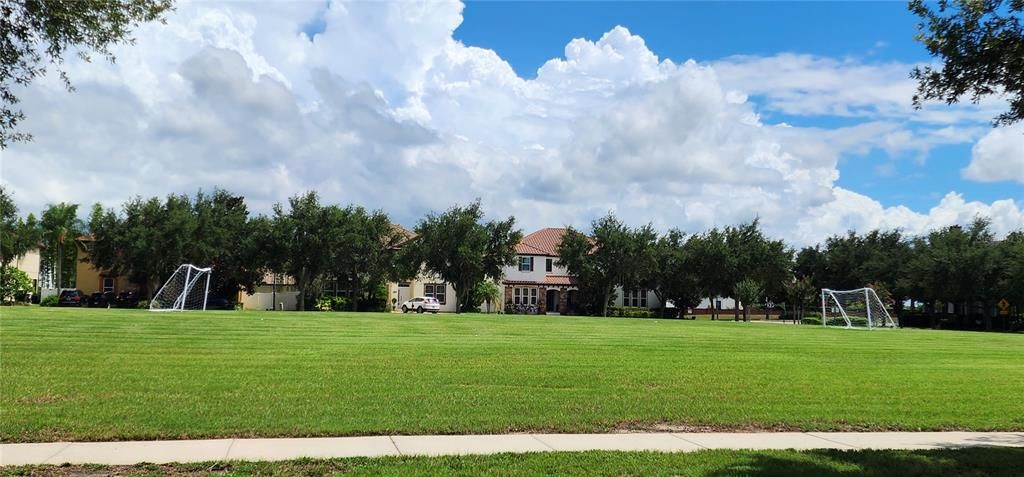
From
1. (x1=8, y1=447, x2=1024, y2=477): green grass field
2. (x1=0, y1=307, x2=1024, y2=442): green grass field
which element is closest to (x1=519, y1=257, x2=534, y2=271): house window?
(x1=0, y1=307, x2=1024, y2=442): green grass field

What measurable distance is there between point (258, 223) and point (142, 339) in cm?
4244

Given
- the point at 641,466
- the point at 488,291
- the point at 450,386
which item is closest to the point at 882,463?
the point at 641,466

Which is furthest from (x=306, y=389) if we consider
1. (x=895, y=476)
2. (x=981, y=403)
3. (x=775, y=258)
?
(x=775, y=258)

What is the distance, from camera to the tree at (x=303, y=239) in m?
58.6

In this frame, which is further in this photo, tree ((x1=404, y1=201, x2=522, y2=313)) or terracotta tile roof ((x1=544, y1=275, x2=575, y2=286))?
terracotta tile roof ((x1=544, y1=275, x2=575, y2=286))

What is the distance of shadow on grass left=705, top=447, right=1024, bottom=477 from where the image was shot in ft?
25.8

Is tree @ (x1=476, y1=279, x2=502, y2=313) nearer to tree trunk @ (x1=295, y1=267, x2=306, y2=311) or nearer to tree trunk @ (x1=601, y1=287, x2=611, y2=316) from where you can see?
tree trunk @ (x1=601, y1=287, x2=611, y2=316)

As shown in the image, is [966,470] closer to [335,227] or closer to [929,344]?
[929,344]

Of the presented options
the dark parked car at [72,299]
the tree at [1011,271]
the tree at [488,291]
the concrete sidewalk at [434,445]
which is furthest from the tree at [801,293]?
the concrete sidewalk at [434,445]

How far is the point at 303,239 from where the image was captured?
2318 inches

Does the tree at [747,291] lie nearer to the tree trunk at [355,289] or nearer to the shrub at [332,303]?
the tree trunk at [355,289]

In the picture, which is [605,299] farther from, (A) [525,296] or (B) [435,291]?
(B) [435,291]

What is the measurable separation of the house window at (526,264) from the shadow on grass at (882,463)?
69.4 meters

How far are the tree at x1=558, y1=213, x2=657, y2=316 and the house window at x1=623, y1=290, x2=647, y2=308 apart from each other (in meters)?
10.9
